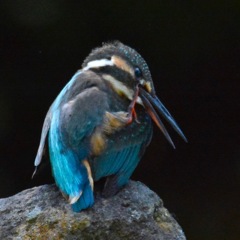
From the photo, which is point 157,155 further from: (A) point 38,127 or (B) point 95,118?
(B) point 95,118

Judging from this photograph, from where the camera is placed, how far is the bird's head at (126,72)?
4.13 m

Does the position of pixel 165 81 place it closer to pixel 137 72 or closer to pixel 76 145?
pixel 137 72

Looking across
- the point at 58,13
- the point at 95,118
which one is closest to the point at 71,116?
the point at 95,118

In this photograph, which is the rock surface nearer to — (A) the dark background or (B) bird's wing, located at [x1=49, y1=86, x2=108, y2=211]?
(B) bird's wing, located at [x1=49, y1=86, x2=108, y2=211]

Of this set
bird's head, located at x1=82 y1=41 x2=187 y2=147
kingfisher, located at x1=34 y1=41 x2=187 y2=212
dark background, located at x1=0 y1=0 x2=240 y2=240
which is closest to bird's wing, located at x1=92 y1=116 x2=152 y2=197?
kingfisher, located at x1=34 y1=41 x2=187 y2=212

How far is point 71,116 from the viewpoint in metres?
3.94

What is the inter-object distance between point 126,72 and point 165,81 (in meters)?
1.83

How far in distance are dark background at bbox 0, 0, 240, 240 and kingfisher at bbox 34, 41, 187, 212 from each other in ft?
5.05

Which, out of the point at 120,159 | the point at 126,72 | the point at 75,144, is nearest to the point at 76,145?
the point at 75,144

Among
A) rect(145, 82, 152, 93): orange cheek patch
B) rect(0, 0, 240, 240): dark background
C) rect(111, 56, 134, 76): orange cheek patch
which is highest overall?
rect(111, 56, 134, 76): orange cheek patch

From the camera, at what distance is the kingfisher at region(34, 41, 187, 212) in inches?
154

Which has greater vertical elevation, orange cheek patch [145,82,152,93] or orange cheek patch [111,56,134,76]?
orange cheek patch [111,56,134,76]

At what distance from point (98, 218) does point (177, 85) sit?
2.24 metres

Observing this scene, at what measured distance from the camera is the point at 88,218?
12.6 ft
